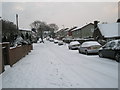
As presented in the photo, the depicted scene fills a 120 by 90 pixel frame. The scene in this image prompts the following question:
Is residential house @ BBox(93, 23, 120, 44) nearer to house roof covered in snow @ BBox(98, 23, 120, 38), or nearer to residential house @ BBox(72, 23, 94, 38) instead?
house roof covered in snow @ BBox(98, 23, 120, 38)

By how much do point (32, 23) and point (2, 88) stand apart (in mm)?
114119


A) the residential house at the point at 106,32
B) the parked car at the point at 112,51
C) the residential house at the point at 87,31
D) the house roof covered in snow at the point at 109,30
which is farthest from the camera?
the residential house at the point at 87,31

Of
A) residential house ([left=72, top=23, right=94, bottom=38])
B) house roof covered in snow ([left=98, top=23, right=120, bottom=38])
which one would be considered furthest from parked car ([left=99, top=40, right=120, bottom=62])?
residential house ([left=72, top=23, right=94, bottom=38])

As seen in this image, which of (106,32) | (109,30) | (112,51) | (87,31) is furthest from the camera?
(87,31)

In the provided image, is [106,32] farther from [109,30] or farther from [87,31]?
[87,31]

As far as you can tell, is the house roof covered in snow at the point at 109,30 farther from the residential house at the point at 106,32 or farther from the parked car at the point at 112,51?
the parked car at the point at 112,51

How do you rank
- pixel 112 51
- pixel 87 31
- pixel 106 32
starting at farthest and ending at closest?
pixel 87 31, pixel 106 32, pixel 112 51

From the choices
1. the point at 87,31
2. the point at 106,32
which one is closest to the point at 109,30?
the point at 106,32

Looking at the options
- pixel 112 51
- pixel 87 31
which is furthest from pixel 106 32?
pixel 112 51

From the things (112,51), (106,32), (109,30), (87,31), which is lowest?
(112,51)

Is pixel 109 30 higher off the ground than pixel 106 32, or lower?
higher

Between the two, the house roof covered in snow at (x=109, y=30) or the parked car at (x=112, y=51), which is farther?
the house roof covered in snow at (x=109, y=30)

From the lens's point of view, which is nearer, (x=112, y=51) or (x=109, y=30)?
(x=112, y=51)

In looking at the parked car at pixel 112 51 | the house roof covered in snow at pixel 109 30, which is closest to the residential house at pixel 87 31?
the house roof covered in snow at pixel 109 30
